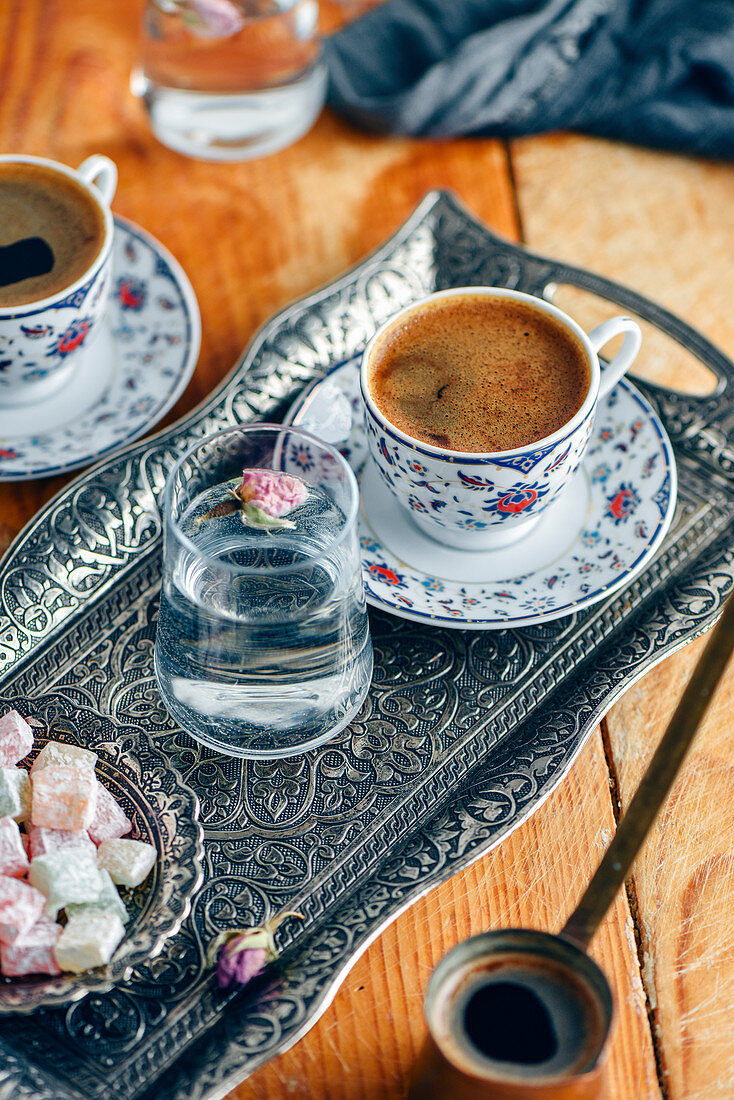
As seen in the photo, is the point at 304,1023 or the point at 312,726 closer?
the point at 304,1023

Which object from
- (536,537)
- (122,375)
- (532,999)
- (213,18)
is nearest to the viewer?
(532,999)

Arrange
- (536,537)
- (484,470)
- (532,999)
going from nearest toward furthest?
(532,999) → (484,470) → (536,537)

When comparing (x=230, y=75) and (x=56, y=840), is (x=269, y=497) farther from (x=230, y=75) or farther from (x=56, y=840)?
(x=230, y=75)

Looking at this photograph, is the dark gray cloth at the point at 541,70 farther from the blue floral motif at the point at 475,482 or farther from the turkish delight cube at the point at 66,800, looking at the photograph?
the turkish delight cube at the point at 66,800

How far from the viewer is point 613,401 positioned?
1017 millimetres

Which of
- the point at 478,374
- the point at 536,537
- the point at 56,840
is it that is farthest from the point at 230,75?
the point at 56,840

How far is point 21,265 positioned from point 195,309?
18 cm

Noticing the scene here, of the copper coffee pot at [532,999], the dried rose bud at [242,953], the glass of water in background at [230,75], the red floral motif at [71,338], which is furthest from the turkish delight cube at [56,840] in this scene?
the glass of water in background at [230,75]

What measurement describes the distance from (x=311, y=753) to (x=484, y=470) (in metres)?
0.25

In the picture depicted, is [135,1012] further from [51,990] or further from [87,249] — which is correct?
[87,249]

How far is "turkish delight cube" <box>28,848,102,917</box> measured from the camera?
2.20ft

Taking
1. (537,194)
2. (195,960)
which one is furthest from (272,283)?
(195,960)

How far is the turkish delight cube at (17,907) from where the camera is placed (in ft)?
2.14

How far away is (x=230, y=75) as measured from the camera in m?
1.30
